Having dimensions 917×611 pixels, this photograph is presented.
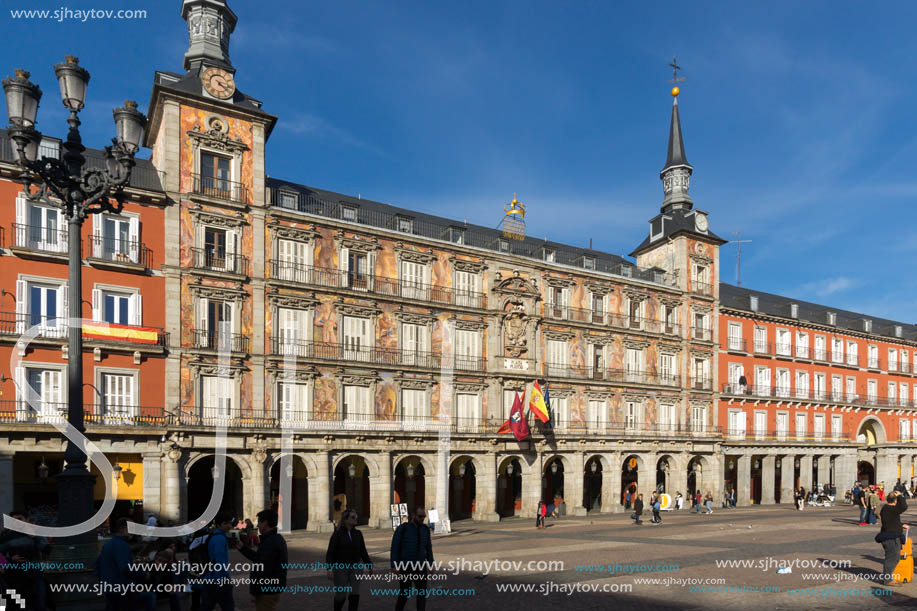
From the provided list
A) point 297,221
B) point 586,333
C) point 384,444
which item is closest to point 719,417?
point 586,333

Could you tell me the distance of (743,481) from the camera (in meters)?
55.2

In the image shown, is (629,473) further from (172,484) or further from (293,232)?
(172,484)

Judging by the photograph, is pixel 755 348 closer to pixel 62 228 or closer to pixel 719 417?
pixel 719 417

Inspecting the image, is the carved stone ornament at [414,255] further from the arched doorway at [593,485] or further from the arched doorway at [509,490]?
the arched doorway at [593,485]

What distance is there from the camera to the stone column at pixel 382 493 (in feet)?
124

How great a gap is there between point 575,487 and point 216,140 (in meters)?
29.0

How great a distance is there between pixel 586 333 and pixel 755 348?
1784 cm

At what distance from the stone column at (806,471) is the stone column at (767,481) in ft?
15.0

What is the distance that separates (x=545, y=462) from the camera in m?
45.4

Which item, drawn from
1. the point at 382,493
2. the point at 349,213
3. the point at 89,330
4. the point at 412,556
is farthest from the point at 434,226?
the point at 412,556

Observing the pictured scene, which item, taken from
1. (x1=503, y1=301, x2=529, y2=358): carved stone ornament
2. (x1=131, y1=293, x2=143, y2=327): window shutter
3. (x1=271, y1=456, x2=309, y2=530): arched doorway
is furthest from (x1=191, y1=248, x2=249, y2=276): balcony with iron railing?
(x1=503, y1=301, x2=529, y2=358): carved stone ornament

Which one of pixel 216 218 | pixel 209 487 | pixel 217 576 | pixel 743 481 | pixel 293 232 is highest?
pixel 216 218

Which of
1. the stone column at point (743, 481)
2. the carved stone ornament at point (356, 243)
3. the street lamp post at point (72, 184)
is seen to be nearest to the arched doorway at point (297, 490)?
the carved stone ornament at point (356, 243)

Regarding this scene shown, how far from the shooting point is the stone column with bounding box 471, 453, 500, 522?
4206cm
